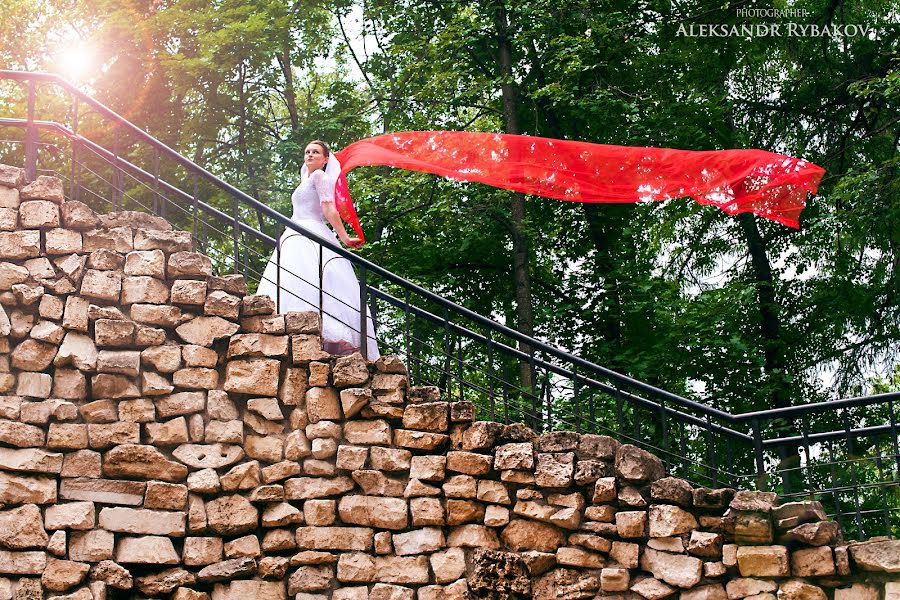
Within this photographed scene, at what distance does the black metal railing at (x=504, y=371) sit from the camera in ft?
23.1

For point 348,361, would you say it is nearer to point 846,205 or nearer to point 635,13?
point 846,205

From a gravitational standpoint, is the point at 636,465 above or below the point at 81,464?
below

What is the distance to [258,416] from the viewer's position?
7.10 metres

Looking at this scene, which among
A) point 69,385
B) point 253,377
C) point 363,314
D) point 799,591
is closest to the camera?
point 799,591

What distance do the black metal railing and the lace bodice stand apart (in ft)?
0.63

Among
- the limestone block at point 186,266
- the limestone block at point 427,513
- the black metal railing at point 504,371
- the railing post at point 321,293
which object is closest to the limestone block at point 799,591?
the black metal railing at point 504,371

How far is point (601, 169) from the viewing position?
27.9 feet

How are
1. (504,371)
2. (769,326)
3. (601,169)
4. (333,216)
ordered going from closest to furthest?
1. (333,216)
2. (504,371)
3. (601,169)
4. (769,326)

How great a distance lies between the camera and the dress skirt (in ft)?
24.8

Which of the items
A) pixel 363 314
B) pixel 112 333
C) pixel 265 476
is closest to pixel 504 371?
pixel 363 314

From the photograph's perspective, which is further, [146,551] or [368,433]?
[368,433]

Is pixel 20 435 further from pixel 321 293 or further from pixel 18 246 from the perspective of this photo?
pixel 321 293

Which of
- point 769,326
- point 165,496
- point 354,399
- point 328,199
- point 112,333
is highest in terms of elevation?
point 769,326

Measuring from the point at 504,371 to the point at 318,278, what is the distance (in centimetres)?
157
